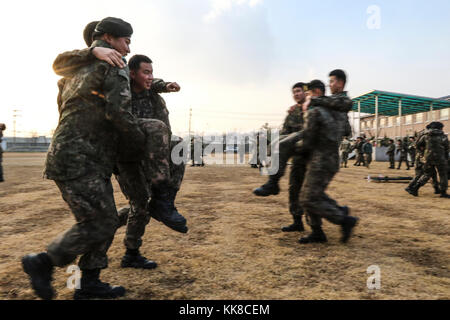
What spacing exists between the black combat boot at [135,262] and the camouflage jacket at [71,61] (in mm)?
1747

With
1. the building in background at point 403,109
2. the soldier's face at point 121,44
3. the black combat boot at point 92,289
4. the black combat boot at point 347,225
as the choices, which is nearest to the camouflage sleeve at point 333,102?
the black combat boot at point 347,225

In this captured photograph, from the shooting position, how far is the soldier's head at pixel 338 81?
347 cm

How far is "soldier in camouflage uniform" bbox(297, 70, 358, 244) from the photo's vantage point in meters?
3.20

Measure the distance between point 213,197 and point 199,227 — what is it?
2851mm

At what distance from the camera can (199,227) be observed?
4.38 metres

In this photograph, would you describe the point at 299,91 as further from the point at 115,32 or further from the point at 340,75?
the point at 115,32

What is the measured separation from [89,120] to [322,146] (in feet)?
8.12

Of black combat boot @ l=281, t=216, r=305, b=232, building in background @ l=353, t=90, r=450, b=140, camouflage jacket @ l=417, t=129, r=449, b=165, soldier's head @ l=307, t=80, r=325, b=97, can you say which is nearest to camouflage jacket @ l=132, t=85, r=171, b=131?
soldier's head @ l=307, t=80, r=325, b=97

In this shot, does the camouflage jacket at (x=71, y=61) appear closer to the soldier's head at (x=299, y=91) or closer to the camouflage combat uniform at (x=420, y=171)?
the soldier's head at (x=299, y=91)

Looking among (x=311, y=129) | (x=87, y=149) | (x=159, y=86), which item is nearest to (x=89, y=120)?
(x=87, y=149)

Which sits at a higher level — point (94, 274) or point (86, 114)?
point (86, 114)

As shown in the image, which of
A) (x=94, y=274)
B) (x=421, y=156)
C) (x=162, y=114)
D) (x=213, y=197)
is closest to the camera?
(x=94, y=274)
